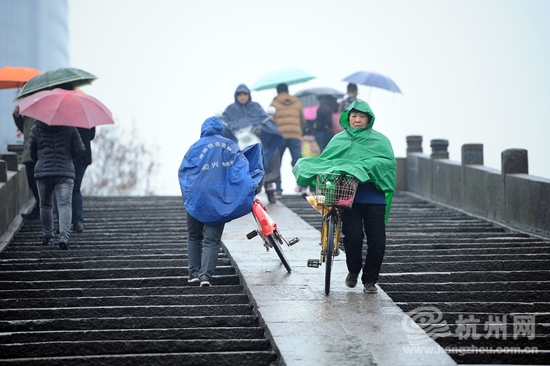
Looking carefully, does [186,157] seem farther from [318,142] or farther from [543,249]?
[318,142]

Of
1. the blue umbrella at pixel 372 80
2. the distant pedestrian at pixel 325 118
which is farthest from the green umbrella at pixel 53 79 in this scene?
the blue umbrella at pixel 372 80

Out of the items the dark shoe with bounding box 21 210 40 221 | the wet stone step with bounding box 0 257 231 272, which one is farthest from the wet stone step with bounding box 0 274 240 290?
the dark shoe with bounding box 21 210 40 221

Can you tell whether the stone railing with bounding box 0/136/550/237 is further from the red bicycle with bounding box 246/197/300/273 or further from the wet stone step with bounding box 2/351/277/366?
the wet stone step with bounding box 2/351/277/366

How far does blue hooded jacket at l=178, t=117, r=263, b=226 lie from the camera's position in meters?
8.12

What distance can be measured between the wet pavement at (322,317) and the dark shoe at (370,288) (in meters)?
0.05

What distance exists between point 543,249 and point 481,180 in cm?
349

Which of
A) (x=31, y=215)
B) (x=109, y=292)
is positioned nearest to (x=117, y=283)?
(x=109, y=292)

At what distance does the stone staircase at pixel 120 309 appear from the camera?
5996 mm

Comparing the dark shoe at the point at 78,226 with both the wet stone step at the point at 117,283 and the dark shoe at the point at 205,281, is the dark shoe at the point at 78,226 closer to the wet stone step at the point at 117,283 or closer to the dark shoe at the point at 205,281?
the wet stone step at the point at 117,283

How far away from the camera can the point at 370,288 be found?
7.40 metres

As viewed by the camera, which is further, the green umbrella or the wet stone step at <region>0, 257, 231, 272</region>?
the green umbrella

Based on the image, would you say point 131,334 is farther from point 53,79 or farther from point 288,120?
point 288,120

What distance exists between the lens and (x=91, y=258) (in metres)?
9.37

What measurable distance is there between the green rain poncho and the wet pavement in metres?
0.90
